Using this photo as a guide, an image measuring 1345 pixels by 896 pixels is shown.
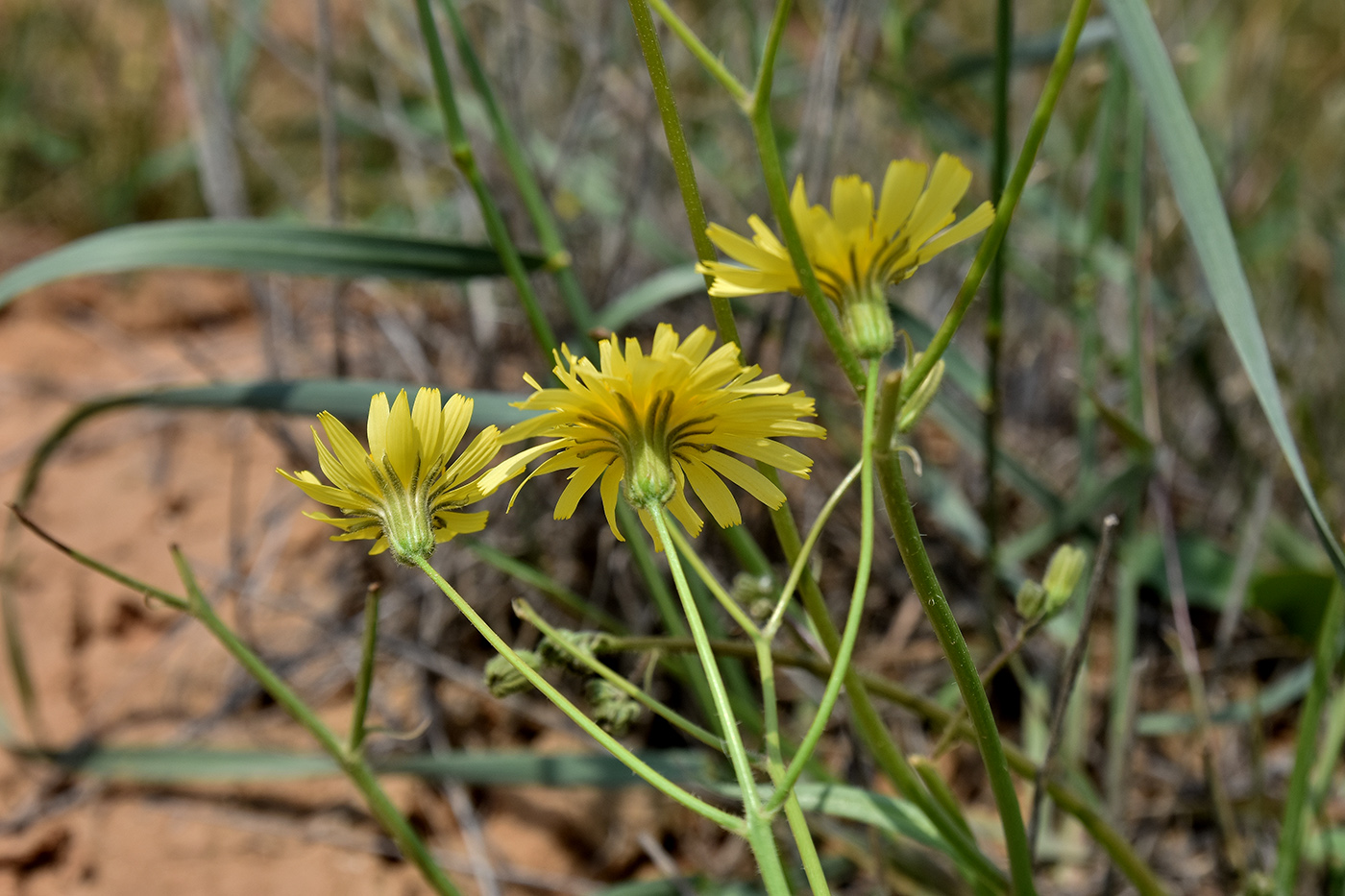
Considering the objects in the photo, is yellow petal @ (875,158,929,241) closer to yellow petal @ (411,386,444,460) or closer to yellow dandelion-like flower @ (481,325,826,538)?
yellow dandelion-like flower @ (481,325,826,538)

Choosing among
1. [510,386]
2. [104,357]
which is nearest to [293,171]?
[104,357]

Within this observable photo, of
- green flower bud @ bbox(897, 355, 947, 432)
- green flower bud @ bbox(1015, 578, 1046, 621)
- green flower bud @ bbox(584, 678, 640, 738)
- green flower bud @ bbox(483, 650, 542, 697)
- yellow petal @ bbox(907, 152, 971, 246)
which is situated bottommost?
green flower bud @ bbox(584, 678, 640, 738)

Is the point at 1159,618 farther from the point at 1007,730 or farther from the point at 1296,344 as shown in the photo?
the point at 1296,344

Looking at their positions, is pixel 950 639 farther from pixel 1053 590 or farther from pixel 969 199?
pixel 969 199

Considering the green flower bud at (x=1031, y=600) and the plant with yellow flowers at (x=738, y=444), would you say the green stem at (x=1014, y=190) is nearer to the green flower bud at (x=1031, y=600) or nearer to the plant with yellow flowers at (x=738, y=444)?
the plant with yellow flowers at (x=738, y=444)

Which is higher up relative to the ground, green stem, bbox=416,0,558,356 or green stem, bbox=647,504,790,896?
green stem, bbox=416,0,558,356

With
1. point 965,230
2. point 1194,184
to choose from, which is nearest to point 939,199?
point 965,230

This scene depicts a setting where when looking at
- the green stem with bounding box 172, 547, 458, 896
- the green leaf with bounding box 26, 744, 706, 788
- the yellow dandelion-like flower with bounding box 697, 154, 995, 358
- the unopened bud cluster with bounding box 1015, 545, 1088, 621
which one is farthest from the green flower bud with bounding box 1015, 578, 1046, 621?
the green stem with bounding box 172, 547, 458, 896
